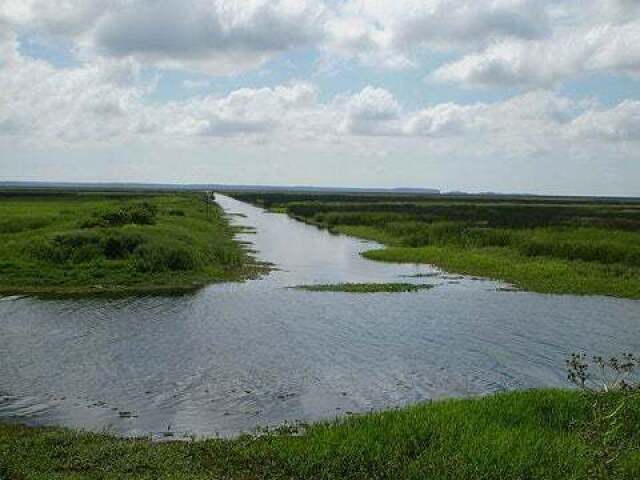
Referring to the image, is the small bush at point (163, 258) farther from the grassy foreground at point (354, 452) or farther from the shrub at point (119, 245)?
the grassy foreground at point (354, 452)

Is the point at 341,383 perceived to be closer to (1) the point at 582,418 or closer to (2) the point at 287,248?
(1) the point at 582,418

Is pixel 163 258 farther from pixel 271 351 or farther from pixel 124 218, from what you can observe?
pixel 271 351

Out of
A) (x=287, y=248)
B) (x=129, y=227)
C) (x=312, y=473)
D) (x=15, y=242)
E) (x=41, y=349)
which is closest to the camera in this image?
(x=312, y=473)

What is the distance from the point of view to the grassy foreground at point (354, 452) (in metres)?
11.7

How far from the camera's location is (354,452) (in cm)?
1251

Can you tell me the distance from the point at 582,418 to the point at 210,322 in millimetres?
15445

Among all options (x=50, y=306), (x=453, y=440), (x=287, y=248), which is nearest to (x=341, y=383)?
(x=453, y=440)

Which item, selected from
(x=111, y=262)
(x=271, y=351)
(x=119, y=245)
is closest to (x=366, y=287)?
(x=271, y=351)

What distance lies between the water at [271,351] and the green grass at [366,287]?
0.96 m

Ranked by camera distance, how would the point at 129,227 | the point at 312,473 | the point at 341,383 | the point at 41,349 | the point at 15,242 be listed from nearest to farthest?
the point at 312,473 < the point at 341,383 < the point at 41,349 < the point at 15,242 < the point at 129,227

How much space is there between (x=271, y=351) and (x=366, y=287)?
1354cm

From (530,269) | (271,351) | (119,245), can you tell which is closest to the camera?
(271,351)

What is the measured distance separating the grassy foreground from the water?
1794mm

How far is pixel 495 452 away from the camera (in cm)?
1239
